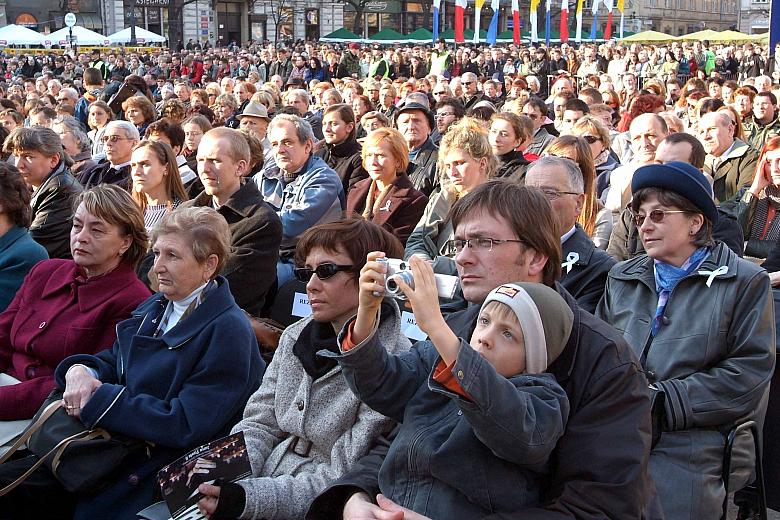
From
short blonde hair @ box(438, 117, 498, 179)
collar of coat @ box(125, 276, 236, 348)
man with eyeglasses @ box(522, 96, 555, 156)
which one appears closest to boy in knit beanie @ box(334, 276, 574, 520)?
collar of coat @ box(125, 276, 236, 348)

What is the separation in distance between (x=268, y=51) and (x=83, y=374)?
99.2ft

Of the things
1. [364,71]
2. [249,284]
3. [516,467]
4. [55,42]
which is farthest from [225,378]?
[55,42]

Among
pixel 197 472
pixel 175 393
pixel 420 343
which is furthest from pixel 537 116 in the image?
pixel 197 472

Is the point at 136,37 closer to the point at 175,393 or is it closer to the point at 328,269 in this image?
the point at 175,393

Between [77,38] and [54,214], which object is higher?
[77,38]

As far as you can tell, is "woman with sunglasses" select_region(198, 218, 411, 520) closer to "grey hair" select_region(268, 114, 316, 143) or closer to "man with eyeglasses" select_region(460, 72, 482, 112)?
"grey hair" select_region(268, 114, 316, 143)

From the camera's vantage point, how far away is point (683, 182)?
3.46m

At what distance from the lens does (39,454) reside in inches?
136

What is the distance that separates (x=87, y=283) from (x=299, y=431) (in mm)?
1528

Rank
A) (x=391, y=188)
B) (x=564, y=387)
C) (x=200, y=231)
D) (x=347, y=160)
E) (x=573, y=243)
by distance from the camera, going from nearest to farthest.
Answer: (x=564, y=387)
(x=200, y=231)
(x=573, y=243)
(x=391, y=188)
(x=347, y=160)

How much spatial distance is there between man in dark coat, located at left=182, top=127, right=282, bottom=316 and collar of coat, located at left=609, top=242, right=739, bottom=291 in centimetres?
229

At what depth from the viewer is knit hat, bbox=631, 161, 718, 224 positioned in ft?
11.4

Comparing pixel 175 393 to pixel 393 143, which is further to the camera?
pixel 393 143

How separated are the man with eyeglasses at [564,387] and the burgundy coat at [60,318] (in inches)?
68.8
